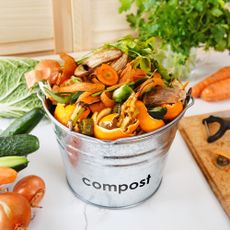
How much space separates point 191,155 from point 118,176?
0.22 m

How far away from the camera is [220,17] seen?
0.88 m

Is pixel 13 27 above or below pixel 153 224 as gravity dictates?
above

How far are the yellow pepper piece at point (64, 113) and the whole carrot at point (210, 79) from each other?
0.43m

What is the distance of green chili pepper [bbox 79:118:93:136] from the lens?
20.5 inches

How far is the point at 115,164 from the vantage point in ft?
1.78

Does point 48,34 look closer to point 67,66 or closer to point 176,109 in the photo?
point 67,66

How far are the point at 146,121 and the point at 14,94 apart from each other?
1.35 ft

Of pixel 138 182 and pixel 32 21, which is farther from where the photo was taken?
pixel 32 21

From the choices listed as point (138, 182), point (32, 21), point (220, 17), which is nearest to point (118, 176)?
point (138, 182)

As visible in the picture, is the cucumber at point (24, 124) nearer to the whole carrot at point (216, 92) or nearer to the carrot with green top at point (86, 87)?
the carrot with green top at point (86, 87)

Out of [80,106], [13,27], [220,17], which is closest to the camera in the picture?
[80,106]

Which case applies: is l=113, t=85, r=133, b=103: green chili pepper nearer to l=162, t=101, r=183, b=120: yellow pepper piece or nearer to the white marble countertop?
l=162, t=101, r=183, b=120: yellow pepper piece

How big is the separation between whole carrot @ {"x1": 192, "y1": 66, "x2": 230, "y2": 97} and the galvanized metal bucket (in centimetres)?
32

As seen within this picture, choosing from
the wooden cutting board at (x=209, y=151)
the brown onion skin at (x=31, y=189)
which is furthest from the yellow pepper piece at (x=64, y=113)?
the wooden cutting board at (x=209, y=151)
